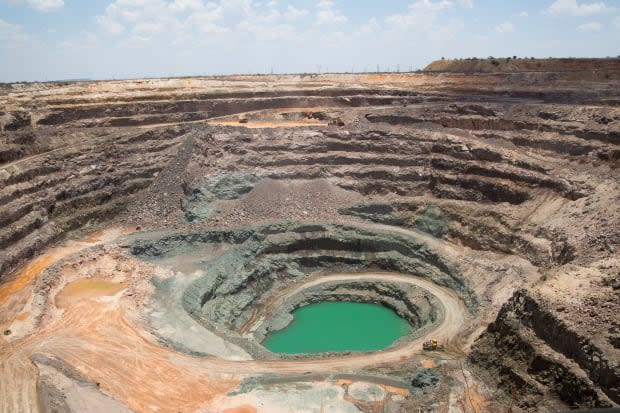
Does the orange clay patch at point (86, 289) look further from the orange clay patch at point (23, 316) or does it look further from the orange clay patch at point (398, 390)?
the orange clay patch at point (398, 390)

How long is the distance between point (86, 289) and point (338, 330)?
1608 cm

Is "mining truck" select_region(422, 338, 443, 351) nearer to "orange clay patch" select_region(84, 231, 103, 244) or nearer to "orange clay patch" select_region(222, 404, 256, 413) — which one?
"orange clay patch" select_region(222, 404, 256, 413)

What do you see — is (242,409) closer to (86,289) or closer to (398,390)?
(398,390)

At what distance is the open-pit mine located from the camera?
20469 mm

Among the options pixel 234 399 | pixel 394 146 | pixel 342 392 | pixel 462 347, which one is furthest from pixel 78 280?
pixel 394 146

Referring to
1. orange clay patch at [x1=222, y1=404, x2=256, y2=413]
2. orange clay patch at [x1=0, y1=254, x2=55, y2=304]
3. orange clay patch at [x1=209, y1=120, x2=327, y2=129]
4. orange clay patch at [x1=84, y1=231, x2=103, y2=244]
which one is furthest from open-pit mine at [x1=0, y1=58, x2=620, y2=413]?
orange clay patch at [x1=209, y1=120, x2=327, y2=129]

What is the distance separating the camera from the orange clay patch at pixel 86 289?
92.5ft

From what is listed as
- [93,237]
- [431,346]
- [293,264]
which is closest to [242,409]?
[431,346]

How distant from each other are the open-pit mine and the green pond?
7.7 inches

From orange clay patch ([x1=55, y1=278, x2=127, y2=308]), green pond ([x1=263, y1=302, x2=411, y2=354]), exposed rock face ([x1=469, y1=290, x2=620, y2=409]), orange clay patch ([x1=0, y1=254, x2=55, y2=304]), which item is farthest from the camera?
green pond ([x1=263, y1=302, x2=411, y2=354])

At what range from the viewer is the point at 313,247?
38.5 m

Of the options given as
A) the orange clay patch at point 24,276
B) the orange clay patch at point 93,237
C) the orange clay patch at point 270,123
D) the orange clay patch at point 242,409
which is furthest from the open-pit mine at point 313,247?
the orange clay patch at point 270,123

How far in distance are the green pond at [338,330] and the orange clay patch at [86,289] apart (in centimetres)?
1020

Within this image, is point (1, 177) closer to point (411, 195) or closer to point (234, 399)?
point (234, 399)
